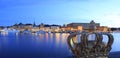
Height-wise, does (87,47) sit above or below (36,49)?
above

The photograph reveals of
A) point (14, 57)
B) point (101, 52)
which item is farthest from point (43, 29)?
point (101, 52)

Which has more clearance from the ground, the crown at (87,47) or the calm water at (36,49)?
the crown at (87,47)

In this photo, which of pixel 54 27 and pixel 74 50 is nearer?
pixel 74 50

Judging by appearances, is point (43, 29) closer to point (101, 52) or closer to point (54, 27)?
point (54, 27)

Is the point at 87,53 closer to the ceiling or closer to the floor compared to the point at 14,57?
closer to the ceiling

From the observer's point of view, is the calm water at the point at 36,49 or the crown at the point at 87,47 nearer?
the crown at the point at 87,47

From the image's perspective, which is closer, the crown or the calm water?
the crown

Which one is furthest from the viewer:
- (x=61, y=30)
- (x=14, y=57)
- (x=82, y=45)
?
(x=61, y=30)

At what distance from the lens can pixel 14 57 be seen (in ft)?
105

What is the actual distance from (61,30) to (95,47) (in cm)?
15413

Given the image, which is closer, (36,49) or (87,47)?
(87,47)

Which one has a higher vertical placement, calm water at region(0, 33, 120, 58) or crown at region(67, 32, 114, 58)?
crown at region(67, 32, 114, 58)

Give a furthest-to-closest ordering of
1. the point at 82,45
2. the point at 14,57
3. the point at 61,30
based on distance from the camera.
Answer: the point at 61,30
the point at 14,57
the point at 82,45

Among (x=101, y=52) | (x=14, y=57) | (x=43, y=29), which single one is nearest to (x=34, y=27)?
(x=43, y=29)
